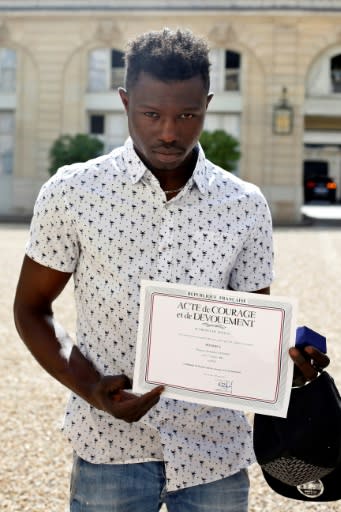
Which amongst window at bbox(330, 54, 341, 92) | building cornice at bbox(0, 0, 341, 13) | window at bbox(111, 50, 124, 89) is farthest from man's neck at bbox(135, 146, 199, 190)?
window at bbox(330, 54, 341, 92)

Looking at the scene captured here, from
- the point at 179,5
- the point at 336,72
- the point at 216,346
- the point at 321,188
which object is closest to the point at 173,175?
the point at 216,346

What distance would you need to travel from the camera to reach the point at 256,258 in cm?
190

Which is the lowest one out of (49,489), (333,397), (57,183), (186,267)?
(49,489)

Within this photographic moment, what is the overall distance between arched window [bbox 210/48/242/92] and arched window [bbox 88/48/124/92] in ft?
11.1

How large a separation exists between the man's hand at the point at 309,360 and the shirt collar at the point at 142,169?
0.45 meters

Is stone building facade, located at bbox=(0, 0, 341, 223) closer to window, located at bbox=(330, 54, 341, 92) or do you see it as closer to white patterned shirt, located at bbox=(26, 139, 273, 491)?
window, located at bbox=(330, 54, 341, 92)

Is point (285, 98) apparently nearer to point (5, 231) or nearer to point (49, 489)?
point (5, 231)

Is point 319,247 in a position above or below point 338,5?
below

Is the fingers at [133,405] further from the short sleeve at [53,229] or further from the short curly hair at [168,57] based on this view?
the short curly hair at [168,57]

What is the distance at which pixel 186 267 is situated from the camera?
1812 millimetres

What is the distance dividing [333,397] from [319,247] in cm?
1633

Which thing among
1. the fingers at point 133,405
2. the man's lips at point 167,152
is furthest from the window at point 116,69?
the fingers at point 133,405

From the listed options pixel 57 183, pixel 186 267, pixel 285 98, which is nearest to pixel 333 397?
pixel 186 267

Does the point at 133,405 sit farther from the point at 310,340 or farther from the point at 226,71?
the point at 226,71
